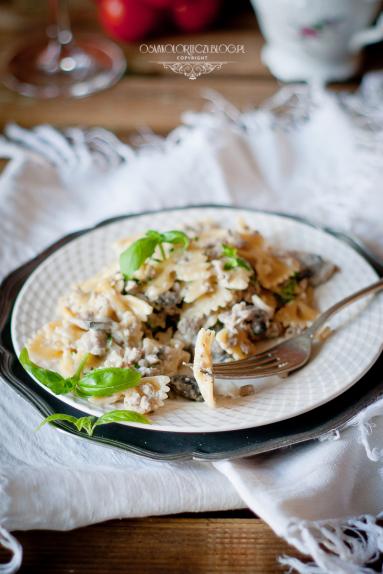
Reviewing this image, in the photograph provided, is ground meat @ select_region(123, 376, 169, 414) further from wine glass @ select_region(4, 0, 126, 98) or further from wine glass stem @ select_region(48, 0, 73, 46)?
wine glass stem @ select_region(48, 0, 73, 46)

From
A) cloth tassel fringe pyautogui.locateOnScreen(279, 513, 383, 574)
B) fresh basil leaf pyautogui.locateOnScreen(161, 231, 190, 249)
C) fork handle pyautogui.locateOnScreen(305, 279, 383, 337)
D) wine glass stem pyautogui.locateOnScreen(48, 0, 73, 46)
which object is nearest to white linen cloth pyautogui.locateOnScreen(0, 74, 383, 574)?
cloth tassel fringe pyautogui.locateOnScreen(279, 513, 383, 574)

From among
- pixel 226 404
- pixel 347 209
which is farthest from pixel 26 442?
pixel 347 209

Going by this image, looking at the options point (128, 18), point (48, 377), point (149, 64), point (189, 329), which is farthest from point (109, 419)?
point (128, 18)

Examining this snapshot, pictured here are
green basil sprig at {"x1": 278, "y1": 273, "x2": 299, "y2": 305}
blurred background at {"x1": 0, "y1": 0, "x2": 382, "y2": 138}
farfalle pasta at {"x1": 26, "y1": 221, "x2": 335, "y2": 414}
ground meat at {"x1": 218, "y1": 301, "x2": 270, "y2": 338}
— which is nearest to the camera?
farfalle pasta at {"x1": 26, "y1": 221, "x2": 335, "y2": 414}

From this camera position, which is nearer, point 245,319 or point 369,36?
point 245,319

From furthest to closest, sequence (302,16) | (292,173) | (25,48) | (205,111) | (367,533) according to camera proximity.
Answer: (25,48) → (205,111) → (302,16) → (292,173) → (367,533)

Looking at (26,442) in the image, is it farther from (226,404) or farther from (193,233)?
(193,233)

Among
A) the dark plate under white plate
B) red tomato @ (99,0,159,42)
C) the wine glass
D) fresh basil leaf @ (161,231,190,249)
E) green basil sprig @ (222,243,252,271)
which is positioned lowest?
the dark plate under white plate

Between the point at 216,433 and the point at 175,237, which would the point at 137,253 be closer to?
the point at 175,237
